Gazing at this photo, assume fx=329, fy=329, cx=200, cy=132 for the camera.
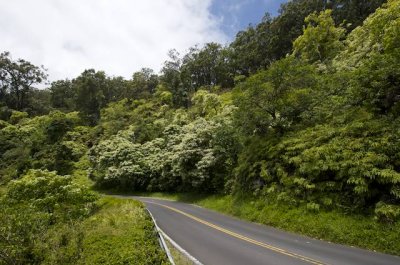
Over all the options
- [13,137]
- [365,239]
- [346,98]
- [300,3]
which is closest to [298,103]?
[346,98]

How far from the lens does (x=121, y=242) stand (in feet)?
37.6

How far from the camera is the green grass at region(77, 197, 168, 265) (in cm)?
997

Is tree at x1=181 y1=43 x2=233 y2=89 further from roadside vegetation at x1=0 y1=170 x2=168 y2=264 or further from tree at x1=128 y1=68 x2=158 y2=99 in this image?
roadside vegetation at x1=0 y1=170 x2=168 y2=264

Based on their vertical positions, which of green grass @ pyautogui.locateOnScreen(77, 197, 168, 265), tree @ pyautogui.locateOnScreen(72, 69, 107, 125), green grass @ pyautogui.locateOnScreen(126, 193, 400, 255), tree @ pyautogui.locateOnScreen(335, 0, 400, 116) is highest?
tree @ pyautogui.locateOnScreen(72, 69, 107, 125)

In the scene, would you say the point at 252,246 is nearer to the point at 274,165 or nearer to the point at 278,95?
the point at 274,165

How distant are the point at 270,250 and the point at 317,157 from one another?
→ 6.44 metres

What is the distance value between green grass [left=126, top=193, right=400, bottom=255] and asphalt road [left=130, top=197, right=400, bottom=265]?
1.85 feet

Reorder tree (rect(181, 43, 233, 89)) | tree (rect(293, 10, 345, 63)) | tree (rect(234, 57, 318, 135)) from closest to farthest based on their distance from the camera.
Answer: tree (rect(234, 57, 318, 135)) → tree (rect(293, 10, 345, 63)) → tree (rect(181, 43, 233, 89))

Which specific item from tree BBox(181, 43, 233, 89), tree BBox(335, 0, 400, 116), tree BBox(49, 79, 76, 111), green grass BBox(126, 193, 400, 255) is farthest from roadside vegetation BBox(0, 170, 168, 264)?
tree BBox(49, 79, 76, 111)

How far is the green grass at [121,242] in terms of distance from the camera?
9.97 meters

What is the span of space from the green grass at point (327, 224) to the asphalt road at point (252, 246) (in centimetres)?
56

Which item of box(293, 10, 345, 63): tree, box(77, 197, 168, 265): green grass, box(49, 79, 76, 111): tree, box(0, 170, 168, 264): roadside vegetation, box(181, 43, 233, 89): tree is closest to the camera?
box(77, 197, 168, 265): green grass

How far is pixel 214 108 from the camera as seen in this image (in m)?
A: 45.4

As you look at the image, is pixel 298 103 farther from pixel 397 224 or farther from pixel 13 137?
pixel 13 137
